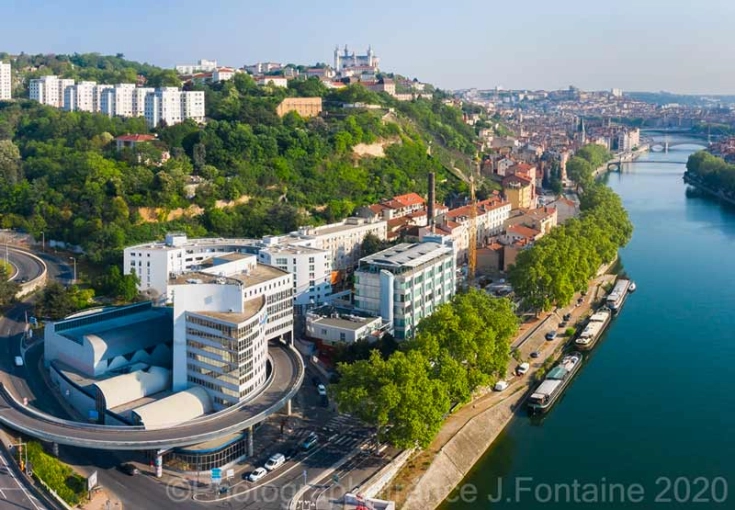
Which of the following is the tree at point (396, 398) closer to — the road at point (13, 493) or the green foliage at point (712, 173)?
the road at point (13, 493)

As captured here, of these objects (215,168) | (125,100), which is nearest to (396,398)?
(215,168)

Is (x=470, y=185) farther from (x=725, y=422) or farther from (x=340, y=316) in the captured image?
(x=725, y=422)

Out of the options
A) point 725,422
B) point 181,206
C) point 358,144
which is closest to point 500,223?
point 358,144

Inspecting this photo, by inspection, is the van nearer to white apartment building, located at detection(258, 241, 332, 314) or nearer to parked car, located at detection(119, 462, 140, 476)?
parked car, located at detection(119, 462, 140, 476)

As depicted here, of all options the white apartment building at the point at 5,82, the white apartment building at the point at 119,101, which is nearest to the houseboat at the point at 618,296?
the white apartment building at the point at 119,101

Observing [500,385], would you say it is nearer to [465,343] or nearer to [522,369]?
[522,369]

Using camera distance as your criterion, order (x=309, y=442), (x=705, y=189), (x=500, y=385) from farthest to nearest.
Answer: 1. (x=705, y=189)
2. (x=500, y=385)
3. (x=309, y=442)

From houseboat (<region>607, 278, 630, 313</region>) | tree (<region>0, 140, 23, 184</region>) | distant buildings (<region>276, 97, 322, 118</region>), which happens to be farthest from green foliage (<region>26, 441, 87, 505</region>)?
distant buildings (<region>276, 97, 322, 118</region>)
